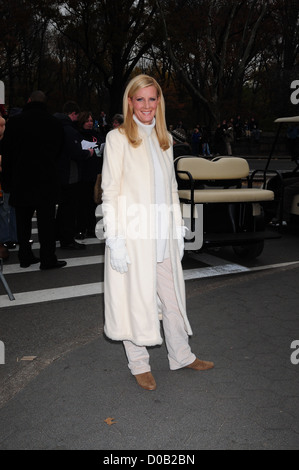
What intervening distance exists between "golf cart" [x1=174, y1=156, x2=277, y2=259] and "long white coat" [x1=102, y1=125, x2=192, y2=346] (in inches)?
130

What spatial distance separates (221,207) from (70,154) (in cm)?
240

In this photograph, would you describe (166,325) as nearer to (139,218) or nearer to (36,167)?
(139,218)

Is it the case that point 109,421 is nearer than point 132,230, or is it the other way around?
point 109,421

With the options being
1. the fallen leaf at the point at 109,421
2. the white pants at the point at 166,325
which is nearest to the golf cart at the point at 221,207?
the white pants at the point at 166,325

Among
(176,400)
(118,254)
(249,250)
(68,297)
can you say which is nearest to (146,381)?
(176,400)

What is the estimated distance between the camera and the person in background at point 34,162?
693cm

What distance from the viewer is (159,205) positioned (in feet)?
11.9

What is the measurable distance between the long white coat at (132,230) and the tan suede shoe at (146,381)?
13.1 inches

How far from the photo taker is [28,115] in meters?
6.94

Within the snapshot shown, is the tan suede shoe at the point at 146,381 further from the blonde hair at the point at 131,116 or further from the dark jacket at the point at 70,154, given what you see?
the dark jacket at the point at 70,154

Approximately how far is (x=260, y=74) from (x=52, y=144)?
3875 centimetres

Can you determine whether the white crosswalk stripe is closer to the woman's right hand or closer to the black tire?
the black tire

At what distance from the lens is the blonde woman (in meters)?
3.50
